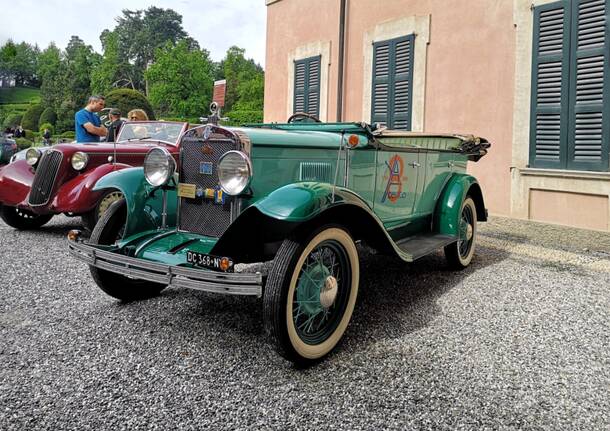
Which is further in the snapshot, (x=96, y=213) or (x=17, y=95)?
(x=17, y=95)

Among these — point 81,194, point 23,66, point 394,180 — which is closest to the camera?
point 394,180

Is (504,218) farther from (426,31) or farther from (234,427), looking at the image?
(234,427)

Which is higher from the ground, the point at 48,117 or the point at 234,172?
the point at 48,117

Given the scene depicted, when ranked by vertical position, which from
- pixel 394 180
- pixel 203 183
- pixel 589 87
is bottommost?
pixel 203 183

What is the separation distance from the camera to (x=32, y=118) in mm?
43250

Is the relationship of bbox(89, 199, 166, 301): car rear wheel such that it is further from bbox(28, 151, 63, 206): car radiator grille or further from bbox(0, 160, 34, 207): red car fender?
bbox(0, 160, 34, 207): red car fender

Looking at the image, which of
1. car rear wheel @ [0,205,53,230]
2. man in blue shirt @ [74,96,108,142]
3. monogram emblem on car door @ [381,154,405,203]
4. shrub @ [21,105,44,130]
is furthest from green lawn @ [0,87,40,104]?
monogram emblem on car door @ [381,154,405,203]

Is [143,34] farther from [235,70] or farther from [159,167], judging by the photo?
[159,167]

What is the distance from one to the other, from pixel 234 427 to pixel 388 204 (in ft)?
7.18

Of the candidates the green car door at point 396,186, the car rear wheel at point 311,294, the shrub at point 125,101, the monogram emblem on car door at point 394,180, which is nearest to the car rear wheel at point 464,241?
the green car door at point 396,186

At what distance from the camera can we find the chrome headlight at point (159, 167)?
3.14 metres

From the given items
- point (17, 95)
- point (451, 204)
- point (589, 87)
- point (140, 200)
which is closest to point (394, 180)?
point (451, 204)

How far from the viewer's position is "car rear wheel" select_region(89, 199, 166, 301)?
123 inches

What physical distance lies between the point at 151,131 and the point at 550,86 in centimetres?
542
